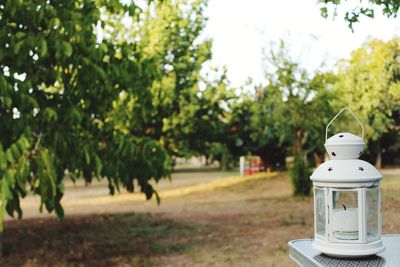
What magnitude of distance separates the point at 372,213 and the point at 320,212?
338 millimetres

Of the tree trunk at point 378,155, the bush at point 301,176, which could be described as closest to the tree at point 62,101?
the bush at point 301,176

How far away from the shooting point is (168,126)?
63.3 ft

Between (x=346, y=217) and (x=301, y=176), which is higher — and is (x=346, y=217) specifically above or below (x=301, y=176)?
above

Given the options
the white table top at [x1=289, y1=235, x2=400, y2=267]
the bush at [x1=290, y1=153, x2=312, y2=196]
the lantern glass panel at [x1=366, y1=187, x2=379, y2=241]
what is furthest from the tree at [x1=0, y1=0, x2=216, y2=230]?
the bush at [x1=290, y1=153, x2=312, y2=196]

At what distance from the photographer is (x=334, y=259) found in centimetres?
315

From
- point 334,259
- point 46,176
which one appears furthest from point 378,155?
point 334,259

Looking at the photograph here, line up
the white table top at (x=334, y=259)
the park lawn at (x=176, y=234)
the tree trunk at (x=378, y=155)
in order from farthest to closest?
the tree trunk at (x=378, y=155)
the park lawn at (x=176, y=234)
the white table top at (x=334, y=259)

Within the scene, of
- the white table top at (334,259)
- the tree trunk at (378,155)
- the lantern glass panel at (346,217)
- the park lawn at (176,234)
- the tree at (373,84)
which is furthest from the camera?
the tree trunk at (378,155)

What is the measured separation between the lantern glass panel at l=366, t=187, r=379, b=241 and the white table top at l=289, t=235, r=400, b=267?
15 cm

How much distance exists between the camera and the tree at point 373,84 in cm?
1195

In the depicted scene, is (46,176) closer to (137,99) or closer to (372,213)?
(372,213)

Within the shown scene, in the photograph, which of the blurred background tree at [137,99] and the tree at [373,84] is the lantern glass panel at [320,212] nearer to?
the blurred background tree at [137,99]

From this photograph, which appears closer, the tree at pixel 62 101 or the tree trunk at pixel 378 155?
the tree at pixel 62 101

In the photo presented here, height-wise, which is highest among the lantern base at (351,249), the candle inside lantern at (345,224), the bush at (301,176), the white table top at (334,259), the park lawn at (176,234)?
the candle inside lantern at (345,224)
